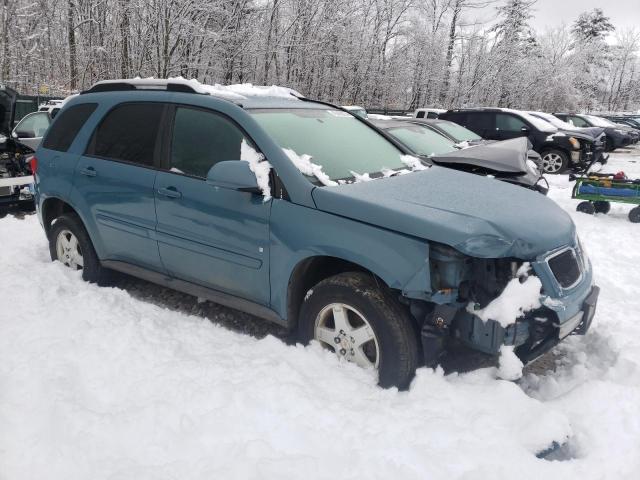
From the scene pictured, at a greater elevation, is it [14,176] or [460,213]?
[460,213]

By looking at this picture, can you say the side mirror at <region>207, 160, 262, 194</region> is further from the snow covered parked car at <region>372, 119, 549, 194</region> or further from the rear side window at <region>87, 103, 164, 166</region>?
the snow covered parked car at <region>372, 119, 549, 194</region>

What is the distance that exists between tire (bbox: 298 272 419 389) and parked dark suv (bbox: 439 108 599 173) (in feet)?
37.4

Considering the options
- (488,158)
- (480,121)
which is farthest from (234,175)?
(480,121)

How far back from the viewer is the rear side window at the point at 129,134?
3979 millimetres

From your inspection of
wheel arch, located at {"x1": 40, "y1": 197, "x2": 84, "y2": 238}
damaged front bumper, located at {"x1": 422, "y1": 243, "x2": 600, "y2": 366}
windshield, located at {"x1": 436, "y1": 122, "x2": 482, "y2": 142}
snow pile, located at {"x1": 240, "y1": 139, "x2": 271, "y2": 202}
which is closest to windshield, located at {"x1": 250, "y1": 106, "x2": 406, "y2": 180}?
snow pile, located at {"x1": 240, "y1": 139, "x2": 271, "y2": 202}

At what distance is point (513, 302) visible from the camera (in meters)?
2.80

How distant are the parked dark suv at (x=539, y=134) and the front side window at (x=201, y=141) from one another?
11.2 m

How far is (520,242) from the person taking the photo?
9.24 ft

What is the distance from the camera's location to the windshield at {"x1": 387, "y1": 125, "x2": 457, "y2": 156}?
766 cm

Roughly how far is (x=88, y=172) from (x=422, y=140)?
5149 millimetres

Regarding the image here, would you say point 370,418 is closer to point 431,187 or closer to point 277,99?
point 431,187

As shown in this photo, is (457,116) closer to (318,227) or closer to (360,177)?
(360,177)

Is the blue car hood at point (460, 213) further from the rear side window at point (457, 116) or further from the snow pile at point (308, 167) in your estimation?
the rear side window at point (457, 116)

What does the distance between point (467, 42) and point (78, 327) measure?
35158 millimetres
